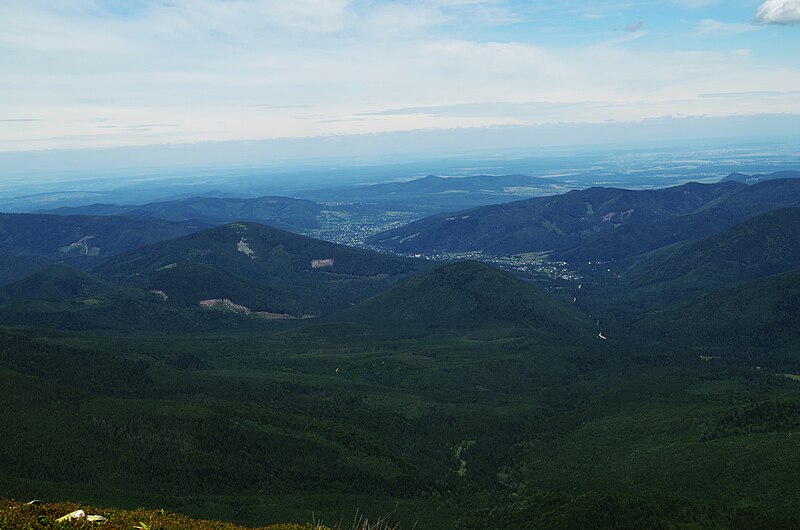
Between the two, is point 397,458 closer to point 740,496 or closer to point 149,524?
point 740,496

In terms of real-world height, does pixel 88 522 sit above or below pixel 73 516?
below

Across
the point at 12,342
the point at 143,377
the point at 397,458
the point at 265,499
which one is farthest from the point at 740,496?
the point at 12,342

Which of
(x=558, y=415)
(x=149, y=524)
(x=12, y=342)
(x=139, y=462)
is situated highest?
(x=149, y=524)

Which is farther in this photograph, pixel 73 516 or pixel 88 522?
pixel 73 516

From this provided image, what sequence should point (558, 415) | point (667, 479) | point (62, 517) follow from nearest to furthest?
point (62, 517) → point (667, 479) → point (558, 415)

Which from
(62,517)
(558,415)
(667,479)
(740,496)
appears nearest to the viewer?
(62,517)

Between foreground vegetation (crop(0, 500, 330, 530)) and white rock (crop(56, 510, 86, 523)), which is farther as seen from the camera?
white rock (crop(56, 510, 86, 523))

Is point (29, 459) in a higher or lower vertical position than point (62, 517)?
lower

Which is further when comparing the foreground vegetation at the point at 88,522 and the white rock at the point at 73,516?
the white rock at the point at 73,516

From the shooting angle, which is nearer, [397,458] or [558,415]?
[397,458]

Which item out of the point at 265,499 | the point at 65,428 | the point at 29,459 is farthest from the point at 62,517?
the point at 65,428
